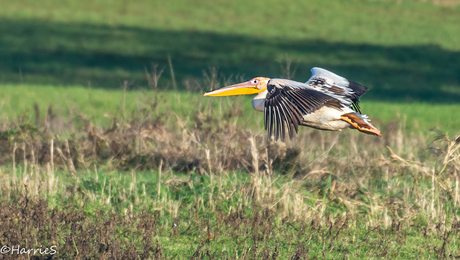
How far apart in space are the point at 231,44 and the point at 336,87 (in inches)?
897

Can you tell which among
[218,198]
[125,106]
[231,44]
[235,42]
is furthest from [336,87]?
[235,42]

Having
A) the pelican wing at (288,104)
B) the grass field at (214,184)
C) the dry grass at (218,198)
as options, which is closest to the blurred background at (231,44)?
the grass field at (214,184)

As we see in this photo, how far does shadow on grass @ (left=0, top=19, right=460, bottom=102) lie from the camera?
23391 millimetres

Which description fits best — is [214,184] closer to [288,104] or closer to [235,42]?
[288,104]

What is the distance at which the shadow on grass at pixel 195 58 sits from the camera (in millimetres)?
23391

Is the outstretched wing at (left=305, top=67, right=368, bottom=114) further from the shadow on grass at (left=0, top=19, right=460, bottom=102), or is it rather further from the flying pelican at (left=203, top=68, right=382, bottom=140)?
the shadow on grass at (left=0, top=19, right=460, bottom=102)

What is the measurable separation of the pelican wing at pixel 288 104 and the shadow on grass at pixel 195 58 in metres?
15.3

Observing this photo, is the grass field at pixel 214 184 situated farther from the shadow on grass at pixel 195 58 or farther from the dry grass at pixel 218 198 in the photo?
the shadow on grass at pixel 195 58

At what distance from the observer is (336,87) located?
23.0ft

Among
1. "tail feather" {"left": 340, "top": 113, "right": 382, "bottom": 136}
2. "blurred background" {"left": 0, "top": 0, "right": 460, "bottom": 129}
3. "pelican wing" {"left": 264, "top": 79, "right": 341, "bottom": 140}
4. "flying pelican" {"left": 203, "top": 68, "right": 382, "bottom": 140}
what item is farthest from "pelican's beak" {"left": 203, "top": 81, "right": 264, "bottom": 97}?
"blurred background" {"left": 0, "top": 0, "right": 460, "bottom": 129}

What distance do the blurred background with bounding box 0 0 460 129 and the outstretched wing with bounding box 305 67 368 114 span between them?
10.0 m

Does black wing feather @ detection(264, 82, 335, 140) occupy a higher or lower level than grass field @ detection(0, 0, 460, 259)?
higher

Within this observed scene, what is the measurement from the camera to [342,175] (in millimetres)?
8656

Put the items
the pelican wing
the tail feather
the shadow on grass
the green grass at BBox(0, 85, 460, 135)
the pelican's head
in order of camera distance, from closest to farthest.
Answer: the pelican wing, the tail feather, the pelican's head, the green grass at BBox(0, 85, 460, 135), the shadow on grass
